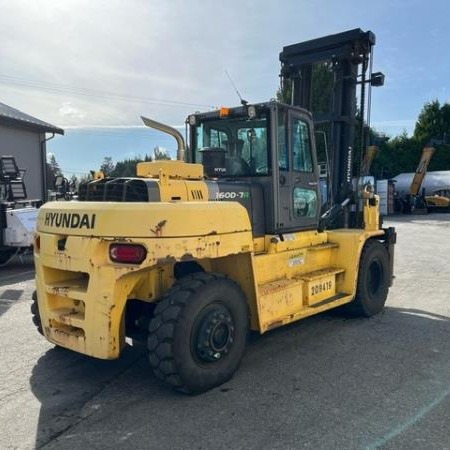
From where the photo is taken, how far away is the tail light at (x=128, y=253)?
3717mm

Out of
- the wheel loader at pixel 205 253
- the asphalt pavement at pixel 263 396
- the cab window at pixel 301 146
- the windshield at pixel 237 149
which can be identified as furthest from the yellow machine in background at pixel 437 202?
the windshield at pixel 237 149

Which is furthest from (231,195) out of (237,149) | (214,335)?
(214,335)

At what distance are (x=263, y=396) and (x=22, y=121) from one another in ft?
51.0

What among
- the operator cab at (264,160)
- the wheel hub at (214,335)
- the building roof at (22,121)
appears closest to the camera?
the wheel hub at (214,335)

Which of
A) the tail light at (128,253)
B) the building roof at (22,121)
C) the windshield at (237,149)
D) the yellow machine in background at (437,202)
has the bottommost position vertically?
the yellow machine in background at (437,202)

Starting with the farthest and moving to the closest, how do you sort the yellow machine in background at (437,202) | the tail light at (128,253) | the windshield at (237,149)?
the yellow machine in background at (437,202)
the windshield at (237,149)
the tail light at (128,253)

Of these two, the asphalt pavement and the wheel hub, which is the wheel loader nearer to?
the wheel hub

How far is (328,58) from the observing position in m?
6.72

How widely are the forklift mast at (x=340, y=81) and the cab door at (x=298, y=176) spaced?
1142 millimetres

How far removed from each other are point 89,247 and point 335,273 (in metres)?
3.07

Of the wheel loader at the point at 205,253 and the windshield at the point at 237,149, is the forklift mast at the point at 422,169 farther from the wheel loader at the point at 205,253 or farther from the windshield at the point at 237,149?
the windshield at the point at 237,149

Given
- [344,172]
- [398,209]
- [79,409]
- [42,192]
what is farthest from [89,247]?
[398,209]

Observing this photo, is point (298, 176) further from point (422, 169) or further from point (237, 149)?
point (422, 169)

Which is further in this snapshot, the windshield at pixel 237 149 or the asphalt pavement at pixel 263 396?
the windshield at pixel 237 149
